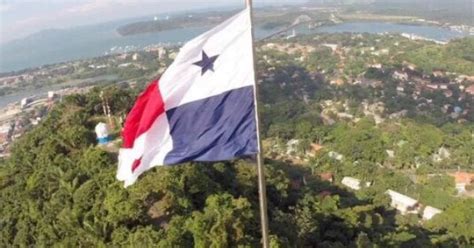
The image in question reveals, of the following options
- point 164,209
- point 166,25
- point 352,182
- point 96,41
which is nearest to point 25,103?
point 352,182

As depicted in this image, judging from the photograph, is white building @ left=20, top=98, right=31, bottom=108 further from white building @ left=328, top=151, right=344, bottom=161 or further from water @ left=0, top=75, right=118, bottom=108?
white building @ left=328, top=151, right=344, bottom=161

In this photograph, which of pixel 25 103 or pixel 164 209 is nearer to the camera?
pixel 164 209

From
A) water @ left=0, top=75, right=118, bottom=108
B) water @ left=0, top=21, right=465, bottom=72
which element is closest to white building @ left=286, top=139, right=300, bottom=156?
water @ left=0, top=75, right=118, bottom=108

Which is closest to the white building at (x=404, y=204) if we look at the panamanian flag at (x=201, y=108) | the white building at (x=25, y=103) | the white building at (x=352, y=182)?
the white building at (x=352, y=182)

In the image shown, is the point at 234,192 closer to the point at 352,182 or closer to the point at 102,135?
the point at 102,135

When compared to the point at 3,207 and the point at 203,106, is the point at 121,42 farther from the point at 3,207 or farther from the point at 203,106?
the point at 203,106

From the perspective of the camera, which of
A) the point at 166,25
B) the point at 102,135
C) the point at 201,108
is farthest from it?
the point at 166,25

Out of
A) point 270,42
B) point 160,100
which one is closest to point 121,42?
point 270,42
